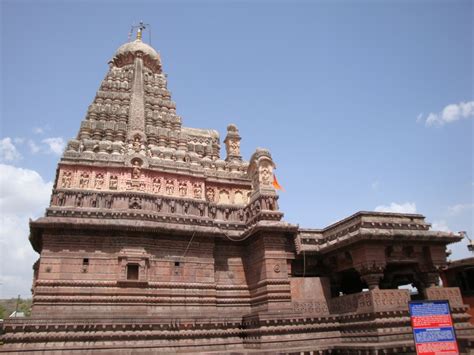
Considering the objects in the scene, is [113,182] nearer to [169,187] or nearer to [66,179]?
[66,179]

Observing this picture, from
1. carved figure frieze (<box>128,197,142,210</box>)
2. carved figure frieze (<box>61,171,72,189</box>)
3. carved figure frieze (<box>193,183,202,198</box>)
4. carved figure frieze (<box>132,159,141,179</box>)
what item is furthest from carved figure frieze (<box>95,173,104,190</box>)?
carved figure frieze (<box>193,183,202,198</box>)

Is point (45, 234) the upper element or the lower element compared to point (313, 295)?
upper

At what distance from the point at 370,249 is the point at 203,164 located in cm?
1250

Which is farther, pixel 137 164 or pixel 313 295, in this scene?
pixel 137 164

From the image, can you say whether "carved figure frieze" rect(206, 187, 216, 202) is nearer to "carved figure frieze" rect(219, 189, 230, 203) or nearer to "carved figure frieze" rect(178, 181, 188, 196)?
"carved figure frieze" rect(219, 189, 230, 203)

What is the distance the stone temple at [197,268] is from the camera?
600 inches

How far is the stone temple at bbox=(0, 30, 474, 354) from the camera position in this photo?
15242mm

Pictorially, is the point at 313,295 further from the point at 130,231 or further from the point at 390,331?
the point at 130,231

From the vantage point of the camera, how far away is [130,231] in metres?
17.6

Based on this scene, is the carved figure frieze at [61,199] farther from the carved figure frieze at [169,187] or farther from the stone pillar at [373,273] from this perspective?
the stone pillar at [373,273]

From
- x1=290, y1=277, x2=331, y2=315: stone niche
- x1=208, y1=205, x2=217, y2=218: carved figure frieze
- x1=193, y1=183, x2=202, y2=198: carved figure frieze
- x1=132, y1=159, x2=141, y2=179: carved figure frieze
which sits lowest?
x1=290, y1=277, x2=331, y2=315: stone niche

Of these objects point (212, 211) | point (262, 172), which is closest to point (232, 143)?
point (262, 172)

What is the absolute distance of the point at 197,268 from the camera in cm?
1839

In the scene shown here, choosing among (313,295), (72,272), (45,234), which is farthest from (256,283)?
(45,234)
